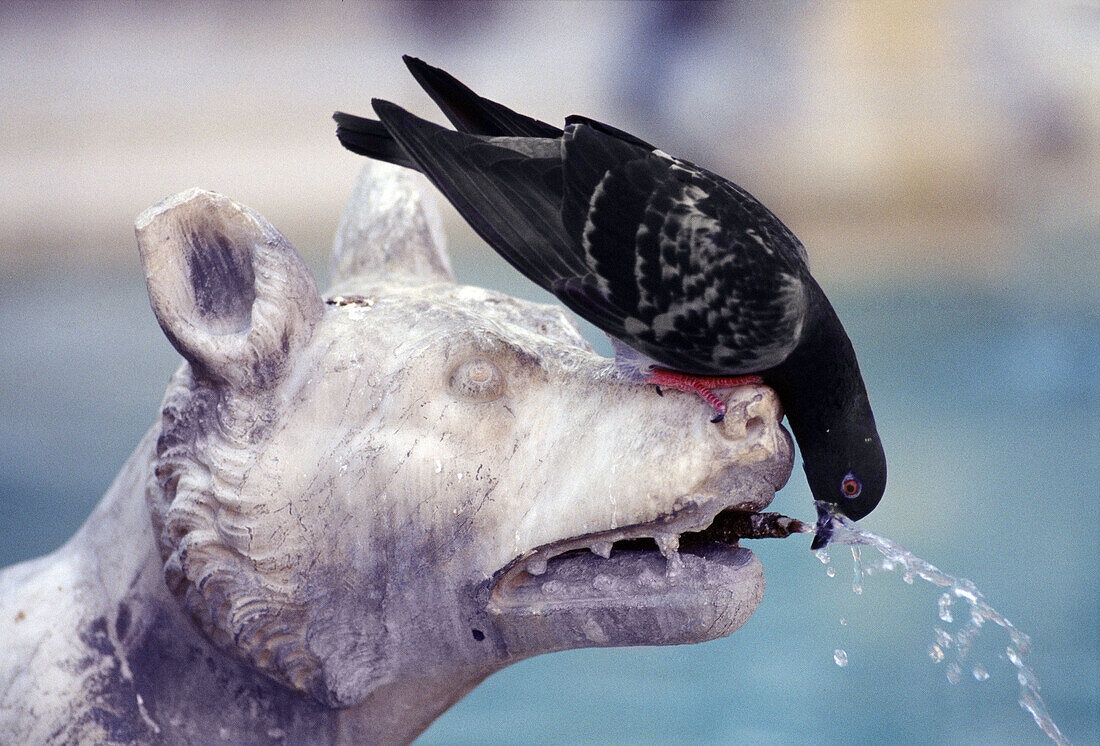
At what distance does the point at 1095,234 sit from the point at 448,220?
4.42 ft

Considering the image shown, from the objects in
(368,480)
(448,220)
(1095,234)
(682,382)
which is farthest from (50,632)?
(1095,234)

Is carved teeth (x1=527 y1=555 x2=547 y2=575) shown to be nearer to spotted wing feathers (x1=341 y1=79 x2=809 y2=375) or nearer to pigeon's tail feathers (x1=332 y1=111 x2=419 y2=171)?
spotted wing feathers (x1=341 y1=79 x2=809 y2=375)

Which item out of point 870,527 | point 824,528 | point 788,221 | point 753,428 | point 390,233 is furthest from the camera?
point 788,221

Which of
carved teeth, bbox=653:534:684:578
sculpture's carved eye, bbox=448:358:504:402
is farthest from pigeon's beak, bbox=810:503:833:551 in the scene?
sculpture's carved eye, bbox=448:358:504:402

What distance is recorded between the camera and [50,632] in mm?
909

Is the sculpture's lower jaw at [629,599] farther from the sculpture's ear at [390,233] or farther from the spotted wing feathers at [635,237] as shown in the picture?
the sculpture's ear at [390,233]

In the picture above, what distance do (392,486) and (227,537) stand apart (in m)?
0.13

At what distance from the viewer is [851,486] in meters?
0.82

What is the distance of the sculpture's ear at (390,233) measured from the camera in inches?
41.1

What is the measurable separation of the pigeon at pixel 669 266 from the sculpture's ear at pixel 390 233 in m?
0.21

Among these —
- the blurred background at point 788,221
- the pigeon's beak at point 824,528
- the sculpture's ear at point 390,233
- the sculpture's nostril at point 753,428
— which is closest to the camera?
the sculpture's nostril at point 753,428

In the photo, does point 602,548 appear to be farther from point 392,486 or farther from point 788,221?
point 788,221

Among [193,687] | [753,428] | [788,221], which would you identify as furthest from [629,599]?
[788,221]

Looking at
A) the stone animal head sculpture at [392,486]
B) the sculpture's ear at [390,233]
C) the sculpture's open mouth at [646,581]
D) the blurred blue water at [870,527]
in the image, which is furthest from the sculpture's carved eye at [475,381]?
the blurred blue water at [870,527]
